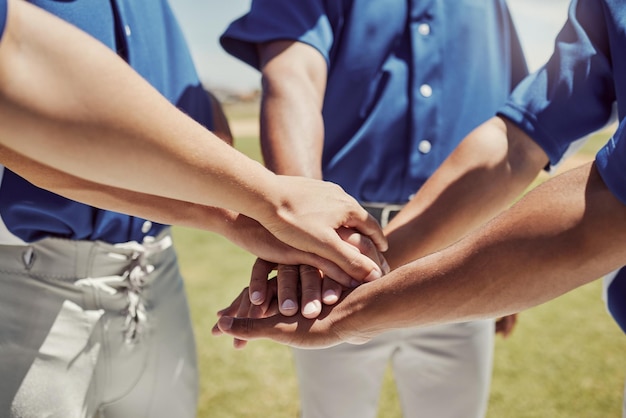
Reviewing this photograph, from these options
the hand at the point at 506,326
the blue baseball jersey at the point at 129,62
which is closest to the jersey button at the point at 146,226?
the blue baseball jersey at the point at 129,62

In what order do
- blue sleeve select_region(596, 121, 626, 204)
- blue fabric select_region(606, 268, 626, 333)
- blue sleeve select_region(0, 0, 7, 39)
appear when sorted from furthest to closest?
blue fabric select_region(606, 268, 626, 333) < blue sleeve select_region(596, 121, 626, 204) < blue sleeve select_region(0, 0, 7, 39)

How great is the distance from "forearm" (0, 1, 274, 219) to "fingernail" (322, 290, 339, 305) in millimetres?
380

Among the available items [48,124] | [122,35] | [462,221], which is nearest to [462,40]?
[462,221]

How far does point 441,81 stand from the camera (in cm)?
152

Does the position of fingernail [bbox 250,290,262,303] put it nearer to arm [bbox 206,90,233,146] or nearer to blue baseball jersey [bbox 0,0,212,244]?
blue baseball jersey [bbox 0,0,212,244]

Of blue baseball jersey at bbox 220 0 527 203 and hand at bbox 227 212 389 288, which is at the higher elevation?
blue baseball jersey at bbox 220 0 527 203

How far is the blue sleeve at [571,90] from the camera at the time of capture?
1.24 meters

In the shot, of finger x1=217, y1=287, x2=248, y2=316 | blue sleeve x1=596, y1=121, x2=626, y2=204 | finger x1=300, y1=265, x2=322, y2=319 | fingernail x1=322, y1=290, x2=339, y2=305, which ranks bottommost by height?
finger x1=217, y1=287, x2=248, y2=316

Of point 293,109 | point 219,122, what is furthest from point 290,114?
point 219,122

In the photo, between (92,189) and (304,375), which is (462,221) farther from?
(92,189)

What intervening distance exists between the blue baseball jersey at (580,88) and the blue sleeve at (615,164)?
0.63 ft

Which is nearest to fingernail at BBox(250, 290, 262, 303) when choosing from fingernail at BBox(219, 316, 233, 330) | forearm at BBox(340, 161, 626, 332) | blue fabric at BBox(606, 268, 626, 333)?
fingernail at BBox(219, 316, 233, 330)

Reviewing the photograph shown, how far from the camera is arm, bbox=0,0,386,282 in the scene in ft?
2.50

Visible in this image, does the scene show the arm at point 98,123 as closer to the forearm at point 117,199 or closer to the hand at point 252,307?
the forearm at point 117,199
